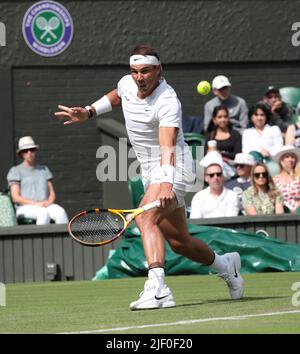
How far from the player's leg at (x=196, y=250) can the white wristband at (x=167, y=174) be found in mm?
404

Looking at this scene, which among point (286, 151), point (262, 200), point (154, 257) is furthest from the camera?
point (286, 151)

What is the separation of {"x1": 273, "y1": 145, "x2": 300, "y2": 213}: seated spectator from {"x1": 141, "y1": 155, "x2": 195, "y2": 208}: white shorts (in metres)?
5.71

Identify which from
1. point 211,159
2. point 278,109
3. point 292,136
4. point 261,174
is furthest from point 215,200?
point 278,109

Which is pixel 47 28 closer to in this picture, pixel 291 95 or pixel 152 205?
pixel 291 95

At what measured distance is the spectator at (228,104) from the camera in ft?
55.0

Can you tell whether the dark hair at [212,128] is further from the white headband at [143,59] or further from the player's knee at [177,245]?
the white headband at [143,59]

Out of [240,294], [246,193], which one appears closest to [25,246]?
[246,193]

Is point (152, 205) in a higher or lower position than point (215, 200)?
lower

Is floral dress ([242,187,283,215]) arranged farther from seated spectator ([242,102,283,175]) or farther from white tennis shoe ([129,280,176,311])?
white tennis shoe ([129,280,176,311])

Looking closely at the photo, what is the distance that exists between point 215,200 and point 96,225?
599cm

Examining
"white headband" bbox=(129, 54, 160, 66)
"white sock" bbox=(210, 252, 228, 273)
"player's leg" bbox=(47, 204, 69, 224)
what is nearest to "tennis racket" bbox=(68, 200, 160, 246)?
"white sock" bbox=(210, 252, 228, 273)

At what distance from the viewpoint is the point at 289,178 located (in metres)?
14.6
